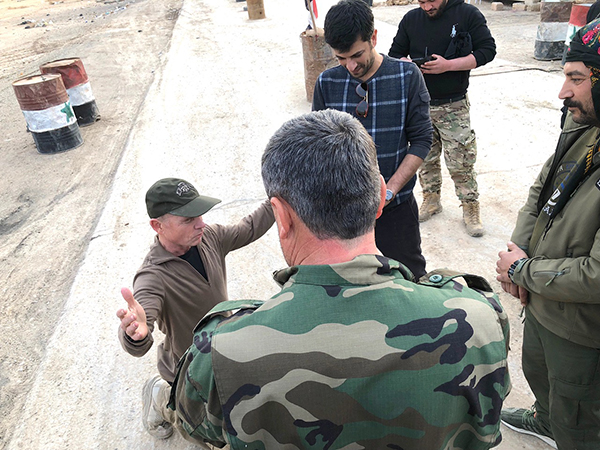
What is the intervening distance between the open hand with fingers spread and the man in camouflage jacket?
2.24ft

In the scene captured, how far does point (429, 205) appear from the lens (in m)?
4.55

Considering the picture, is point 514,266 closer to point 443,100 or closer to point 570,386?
point 570,386

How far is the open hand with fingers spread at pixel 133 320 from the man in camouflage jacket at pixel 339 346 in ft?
2.24

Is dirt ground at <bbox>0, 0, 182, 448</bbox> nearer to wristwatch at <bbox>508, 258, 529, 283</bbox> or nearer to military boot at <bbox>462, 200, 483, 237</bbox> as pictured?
wristwatch at <bbox>508, 258, 529, 283</bbox>

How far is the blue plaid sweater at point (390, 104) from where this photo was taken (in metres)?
2.66

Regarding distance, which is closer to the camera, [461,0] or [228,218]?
[461,0]

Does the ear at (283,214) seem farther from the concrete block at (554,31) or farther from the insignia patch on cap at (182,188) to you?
the concrete block at (554,31)

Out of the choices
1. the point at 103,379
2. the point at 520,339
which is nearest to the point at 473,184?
the point at 520,339

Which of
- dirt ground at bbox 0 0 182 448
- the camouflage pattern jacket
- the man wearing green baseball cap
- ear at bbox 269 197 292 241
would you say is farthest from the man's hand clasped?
dirt ground at bbox 0 0 182 448

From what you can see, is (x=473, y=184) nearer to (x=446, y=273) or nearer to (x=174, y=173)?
(x=446, y=273)

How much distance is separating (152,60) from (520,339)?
38.9 feet

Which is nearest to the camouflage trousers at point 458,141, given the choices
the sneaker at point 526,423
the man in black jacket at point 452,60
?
the man in black jacket at point 452,60

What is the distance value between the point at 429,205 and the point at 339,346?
12.1 feet

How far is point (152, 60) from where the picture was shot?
1248cm
